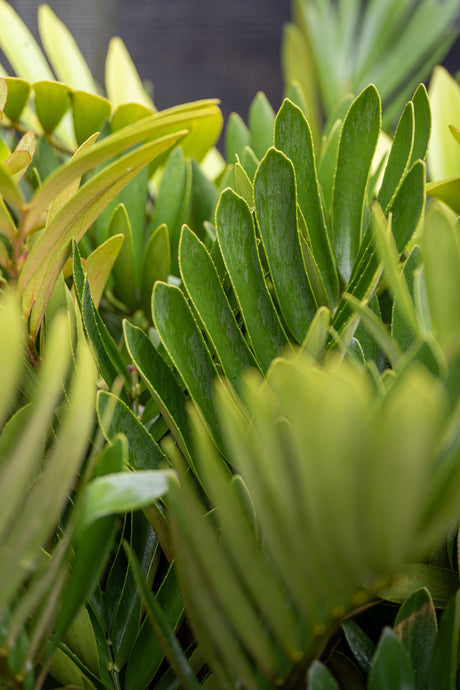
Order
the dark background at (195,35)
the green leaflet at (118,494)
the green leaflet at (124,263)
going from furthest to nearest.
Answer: the dark background at (195,35), the green leaflet at (124,263), the green leaflet at (118,494)

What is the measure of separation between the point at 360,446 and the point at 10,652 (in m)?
0.07

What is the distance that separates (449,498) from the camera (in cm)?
9

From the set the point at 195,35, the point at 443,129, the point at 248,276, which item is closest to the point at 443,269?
the point at 248,276

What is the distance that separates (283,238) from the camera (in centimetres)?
16

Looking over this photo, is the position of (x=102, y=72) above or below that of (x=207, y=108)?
below

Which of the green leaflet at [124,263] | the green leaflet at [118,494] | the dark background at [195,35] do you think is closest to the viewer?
the green leaflet at [118,494]

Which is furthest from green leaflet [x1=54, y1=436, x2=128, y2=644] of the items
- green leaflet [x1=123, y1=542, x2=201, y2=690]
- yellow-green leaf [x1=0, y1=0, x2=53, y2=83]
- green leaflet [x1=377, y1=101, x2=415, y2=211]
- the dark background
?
the dark background

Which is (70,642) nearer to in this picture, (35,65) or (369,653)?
(369,653)

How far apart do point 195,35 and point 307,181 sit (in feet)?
3.93

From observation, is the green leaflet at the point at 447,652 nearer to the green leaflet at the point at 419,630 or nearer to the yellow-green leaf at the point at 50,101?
the green leaflet at the point at 419,630

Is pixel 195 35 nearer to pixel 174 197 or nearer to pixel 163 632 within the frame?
pixel 174 197

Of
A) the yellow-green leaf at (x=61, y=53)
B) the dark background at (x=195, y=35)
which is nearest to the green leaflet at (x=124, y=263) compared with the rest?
the yellow-green leaf at (x=61, y=53)

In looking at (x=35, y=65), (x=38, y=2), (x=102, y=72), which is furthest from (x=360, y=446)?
(x=38, y=2)

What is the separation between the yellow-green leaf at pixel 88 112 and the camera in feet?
0.74
